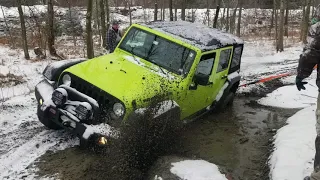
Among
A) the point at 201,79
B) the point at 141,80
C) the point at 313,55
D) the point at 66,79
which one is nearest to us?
the point at 313,55

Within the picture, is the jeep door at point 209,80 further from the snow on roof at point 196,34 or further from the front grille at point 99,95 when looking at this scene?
the front grille at point 99,95

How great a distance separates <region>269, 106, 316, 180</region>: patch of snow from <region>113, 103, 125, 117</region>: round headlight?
88.8 inches

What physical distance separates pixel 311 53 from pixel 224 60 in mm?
3513

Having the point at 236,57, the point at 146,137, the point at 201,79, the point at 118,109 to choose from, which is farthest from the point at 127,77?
the point at 236,57

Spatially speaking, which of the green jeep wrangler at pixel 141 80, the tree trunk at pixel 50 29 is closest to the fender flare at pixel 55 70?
the green jeep wrangler at pixel 141 80

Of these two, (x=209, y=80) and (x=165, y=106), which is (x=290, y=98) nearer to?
(x=209, y=80)

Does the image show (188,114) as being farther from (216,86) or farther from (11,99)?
(11,99)

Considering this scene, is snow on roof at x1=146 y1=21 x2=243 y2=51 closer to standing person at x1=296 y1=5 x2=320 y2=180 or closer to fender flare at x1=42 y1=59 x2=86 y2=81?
fender flare at x1=42 y1=59 x2=86 y2=81

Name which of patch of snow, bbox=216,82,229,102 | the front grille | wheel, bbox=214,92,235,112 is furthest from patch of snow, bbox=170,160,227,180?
wheel, bbox=214,92,235,112

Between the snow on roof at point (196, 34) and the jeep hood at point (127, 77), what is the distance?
0.81 m

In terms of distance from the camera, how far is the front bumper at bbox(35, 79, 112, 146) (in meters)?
4.84

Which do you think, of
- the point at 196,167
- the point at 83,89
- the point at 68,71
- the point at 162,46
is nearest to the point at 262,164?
the point at 196,167

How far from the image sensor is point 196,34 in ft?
21.6

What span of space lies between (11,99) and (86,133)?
3.63 meters
